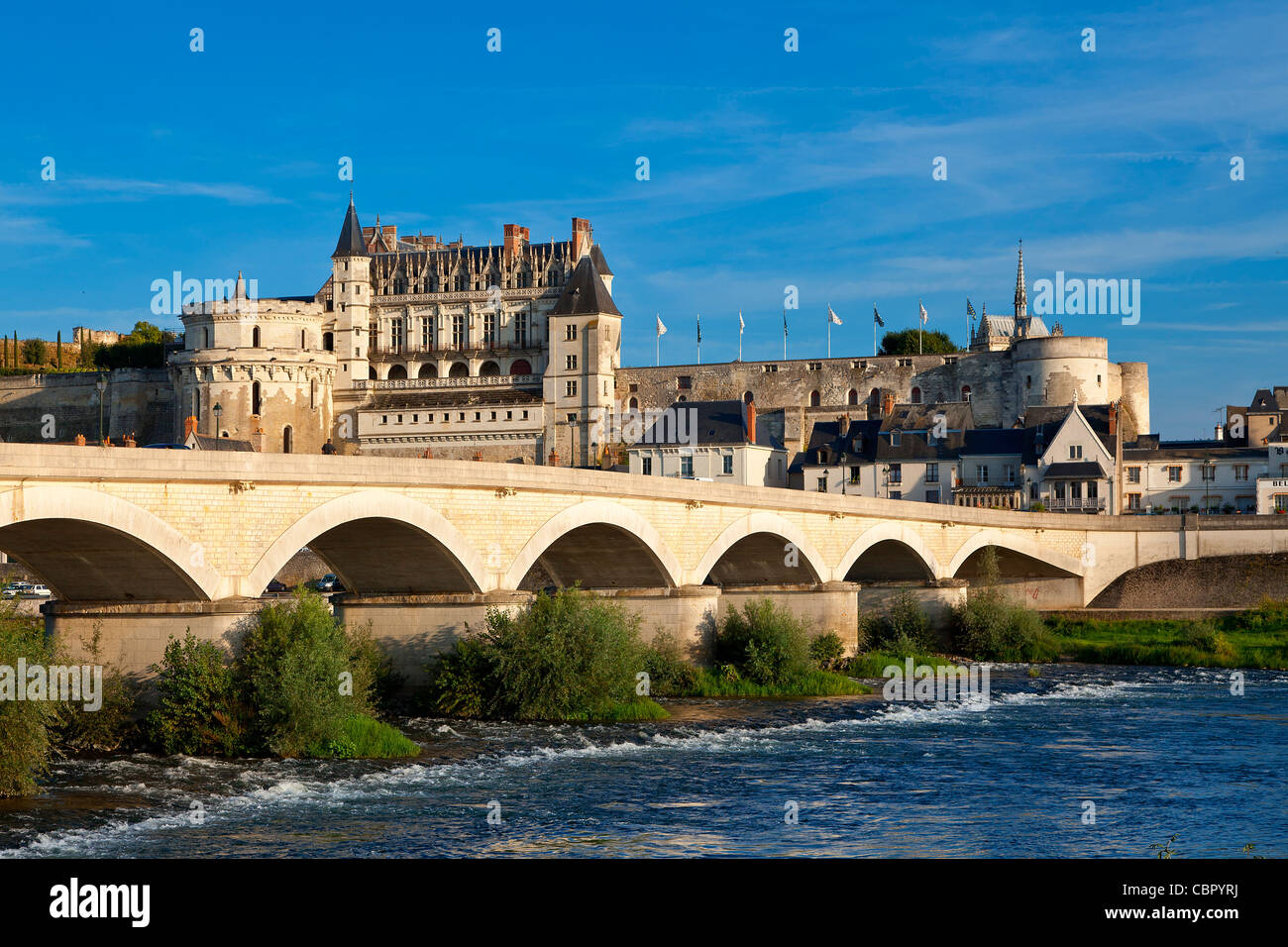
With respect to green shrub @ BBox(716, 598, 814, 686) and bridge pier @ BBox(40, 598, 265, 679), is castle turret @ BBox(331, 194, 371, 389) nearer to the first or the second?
green shrub @ BBox(716, 598, 814, 686)

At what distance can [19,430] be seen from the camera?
101562mm

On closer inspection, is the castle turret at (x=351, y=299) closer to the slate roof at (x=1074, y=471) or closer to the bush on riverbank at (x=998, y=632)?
the slate roof at (x=1074, y=471)

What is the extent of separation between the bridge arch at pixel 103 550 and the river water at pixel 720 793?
2741mm

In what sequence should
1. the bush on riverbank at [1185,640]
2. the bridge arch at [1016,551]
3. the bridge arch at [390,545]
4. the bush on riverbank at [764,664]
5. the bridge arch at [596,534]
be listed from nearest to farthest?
the bridge arch at [390,545]
the bridge arch at [596,534]
the bush on riverbank at [764,664]
the bush on riverbank at [1185,640]
the bridge arch at [1016,551]

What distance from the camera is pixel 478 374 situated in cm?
10212

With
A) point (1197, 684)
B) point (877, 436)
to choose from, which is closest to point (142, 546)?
point (1197, 684)

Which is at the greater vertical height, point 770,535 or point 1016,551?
point 770,535

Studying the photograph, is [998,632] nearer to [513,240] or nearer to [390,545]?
[390,545]

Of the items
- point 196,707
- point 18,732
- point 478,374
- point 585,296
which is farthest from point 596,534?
point 478,374

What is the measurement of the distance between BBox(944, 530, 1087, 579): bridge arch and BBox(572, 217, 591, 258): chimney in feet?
180

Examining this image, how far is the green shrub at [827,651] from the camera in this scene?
36594 mm

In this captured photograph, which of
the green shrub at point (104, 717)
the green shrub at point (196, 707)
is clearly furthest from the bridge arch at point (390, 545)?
the green shrub at point (104, 717)

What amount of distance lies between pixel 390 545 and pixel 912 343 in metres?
93.8

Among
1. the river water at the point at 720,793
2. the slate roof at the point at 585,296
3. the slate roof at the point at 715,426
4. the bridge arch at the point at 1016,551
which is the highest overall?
the slate roof at the point at 585,296
